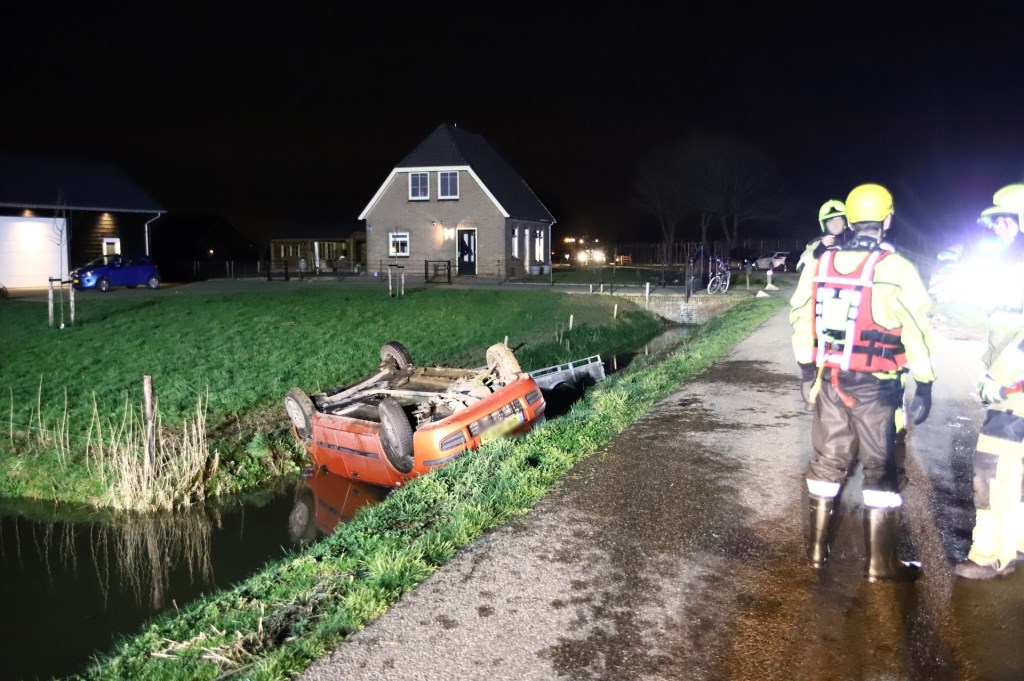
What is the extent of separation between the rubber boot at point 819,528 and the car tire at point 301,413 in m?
6.78

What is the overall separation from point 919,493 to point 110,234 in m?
35.1

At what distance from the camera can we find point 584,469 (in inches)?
253

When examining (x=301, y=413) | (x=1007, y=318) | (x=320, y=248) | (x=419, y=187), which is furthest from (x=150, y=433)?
(x=320, y=248)

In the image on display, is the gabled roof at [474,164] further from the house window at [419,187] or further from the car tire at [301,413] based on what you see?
the car tire at [301,413]

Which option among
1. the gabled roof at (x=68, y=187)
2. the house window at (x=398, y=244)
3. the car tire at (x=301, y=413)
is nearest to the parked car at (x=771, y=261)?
the house window at (x=398, y=244)

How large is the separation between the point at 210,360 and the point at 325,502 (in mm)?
7177

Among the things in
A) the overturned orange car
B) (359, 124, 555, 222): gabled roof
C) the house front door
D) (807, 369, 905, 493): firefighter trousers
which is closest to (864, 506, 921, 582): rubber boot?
(807, 369, 905, 493): firefighter trousers

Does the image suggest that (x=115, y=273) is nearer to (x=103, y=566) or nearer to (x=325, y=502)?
(x=325, y=502)

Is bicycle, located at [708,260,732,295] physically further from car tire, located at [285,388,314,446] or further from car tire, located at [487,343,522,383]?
car tire, located at [285,388,314,446]

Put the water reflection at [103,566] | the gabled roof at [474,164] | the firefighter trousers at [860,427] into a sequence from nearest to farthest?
the firefighter trousers at [860,427], the water reflection at [103,566], the gabled roof at [474,164]

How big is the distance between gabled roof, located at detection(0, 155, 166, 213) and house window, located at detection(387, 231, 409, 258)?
34.4ft

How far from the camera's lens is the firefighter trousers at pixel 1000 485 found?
4.15 m

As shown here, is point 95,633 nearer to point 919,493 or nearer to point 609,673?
point 609,673

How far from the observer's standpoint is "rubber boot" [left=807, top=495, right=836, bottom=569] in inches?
174
